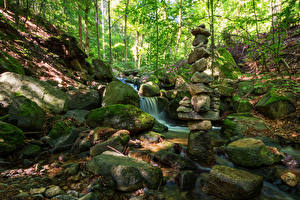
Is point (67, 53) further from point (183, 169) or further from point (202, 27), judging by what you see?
point (183, 169)

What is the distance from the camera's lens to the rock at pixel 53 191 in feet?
7.61

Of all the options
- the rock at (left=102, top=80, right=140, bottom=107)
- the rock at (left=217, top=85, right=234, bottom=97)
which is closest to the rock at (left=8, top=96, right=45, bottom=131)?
the rock at (left=102, top=80, right=140, bottom=107)

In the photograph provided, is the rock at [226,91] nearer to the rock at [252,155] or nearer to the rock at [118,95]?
the rock at [252,155]

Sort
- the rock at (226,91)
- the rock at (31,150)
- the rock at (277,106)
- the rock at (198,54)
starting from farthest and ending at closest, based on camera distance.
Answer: the rock at (226,91), the rock at (277,106), the rock at (198,54), the rock at (31,150)

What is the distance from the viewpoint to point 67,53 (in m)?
10.5

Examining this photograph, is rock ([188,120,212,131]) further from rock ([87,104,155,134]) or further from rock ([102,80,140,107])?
rock ([102,80,140,107])

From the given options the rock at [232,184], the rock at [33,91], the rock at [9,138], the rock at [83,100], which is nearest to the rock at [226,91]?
Answer: the rock at [232,184]

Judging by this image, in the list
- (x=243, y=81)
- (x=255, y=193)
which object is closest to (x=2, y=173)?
(x=255, y=193)

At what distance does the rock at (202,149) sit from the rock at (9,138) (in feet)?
14.3

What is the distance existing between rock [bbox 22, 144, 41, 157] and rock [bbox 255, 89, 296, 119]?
8.81m

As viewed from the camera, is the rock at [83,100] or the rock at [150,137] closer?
the rock at [150,137]

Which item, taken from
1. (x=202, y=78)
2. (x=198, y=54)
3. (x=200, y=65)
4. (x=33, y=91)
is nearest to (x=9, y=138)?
(x=33, y=91)

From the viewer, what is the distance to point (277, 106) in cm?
640

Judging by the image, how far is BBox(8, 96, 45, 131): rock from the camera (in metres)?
3.82
